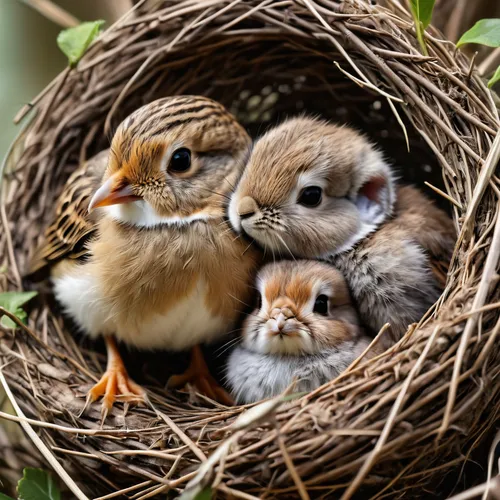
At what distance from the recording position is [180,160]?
76.0 inches

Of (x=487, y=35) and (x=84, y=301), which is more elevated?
(x=487, y=35)

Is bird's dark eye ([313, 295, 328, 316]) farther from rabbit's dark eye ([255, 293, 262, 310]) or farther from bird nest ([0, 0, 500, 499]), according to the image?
bird nest ([0, 0, 500, 499])

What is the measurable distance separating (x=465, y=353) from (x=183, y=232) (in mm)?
850

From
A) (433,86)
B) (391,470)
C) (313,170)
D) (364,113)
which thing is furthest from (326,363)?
(364,113)

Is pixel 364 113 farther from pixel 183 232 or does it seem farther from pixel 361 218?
pixel 183 232

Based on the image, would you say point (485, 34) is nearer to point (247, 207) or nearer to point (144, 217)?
point (247, 207)

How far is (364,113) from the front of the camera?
242 centimetres

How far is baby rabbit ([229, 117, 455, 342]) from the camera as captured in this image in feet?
6.24

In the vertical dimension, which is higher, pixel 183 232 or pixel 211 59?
pixel 211 59

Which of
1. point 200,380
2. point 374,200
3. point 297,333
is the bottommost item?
Result: point 200,380

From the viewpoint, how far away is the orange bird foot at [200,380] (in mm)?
2156

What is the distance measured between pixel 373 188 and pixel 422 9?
1.74 ft

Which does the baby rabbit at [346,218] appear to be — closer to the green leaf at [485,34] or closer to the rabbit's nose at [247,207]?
the rabbit's nose at [247,207]

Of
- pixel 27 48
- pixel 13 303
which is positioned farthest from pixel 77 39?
pixel 27 48
